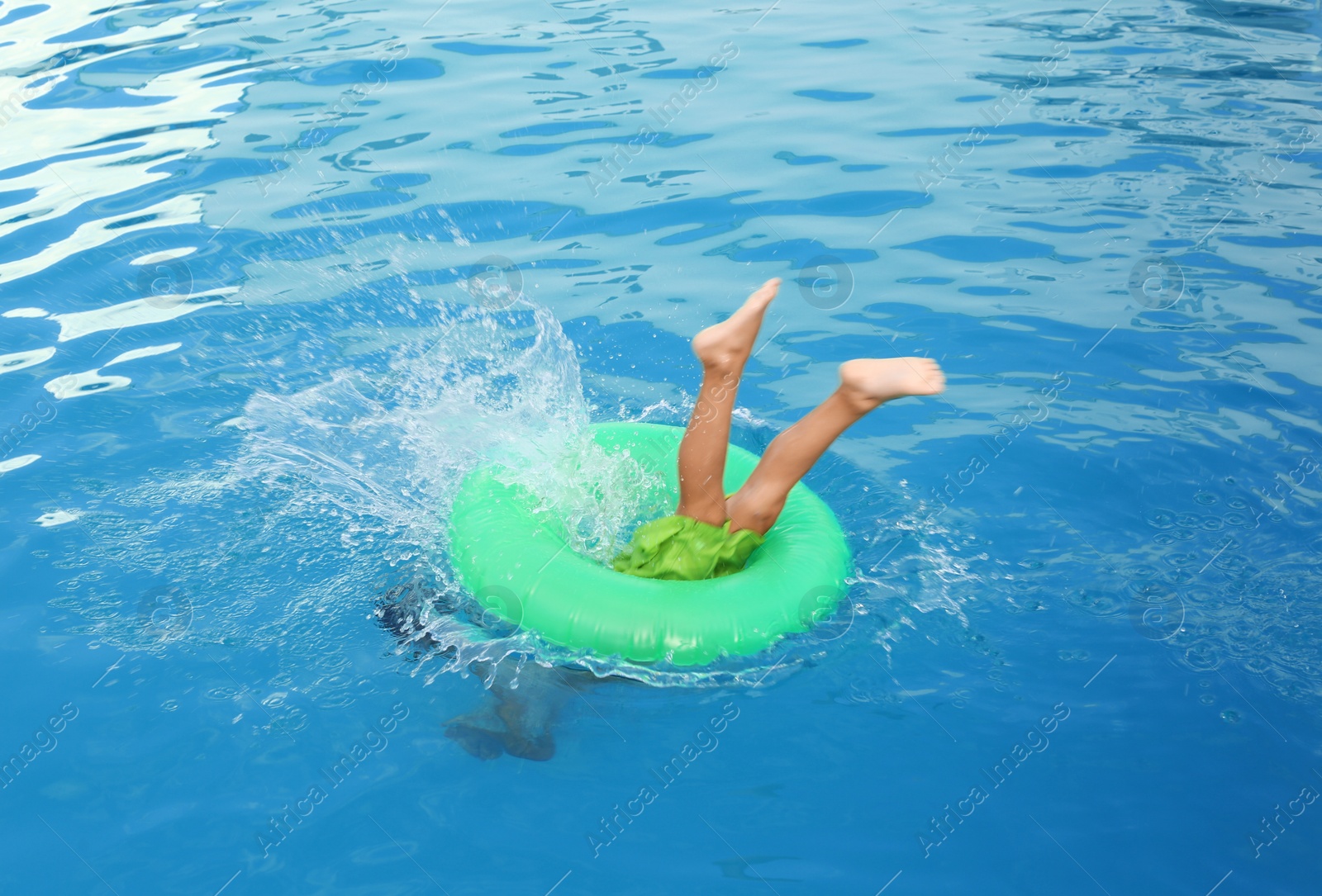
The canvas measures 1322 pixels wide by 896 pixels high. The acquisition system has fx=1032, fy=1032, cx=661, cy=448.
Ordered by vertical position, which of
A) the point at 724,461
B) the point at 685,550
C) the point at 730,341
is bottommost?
the point at 685,550

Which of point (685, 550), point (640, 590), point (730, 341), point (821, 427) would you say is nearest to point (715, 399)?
point (730, 341)

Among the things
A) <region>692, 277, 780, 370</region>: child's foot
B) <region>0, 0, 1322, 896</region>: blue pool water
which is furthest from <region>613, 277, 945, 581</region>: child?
<region>0, 0, 1322, 896</region>: blue pool water

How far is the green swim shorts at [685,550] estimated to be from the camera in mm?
3613

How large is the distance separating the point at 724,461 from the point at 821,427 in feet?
1.17

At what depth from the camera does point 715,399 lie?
3551mm

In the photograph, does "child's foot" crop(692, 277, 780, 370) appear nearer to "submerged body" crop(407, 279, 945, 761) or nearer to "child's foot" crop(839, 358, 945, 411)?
"submerged body" crop(407, 279, 945, 761)

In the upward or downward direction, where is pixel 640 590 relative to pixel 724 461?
downward

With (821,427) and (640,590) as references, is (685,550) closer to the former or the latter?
(640,590)

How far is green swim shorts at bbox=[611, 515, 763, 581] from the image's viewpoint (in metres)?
3.61

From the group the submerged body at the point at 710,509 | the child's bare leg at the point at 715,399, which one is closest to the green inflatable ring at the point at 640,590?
the submerged body at the point at 710,509

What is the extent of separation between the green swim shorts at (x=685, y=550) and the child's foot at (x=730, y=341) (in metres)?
0.58

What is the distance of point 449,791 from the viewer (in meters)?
3.16

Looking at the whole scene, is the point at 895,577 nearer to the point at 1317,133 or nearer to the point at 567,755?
the point at 567,755

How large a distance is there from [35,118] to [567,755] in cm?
720
